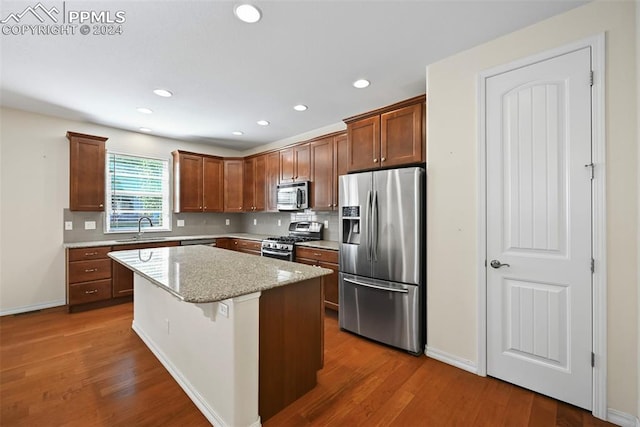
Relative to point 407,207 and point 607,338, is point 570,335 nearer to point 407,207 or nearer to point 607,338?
point 607,338

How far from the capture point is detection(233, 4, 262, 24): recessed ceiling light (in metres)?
1.76

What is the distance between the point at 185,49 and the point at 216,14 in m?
0.56

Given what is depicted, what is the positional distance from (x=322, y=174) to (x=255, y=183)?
1.72 metres

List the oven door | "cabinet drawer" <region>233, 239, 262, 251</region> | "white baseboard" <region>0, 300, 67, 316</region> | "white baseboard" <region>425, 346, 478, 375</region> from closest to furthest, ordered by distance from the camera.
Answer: "white baseboard" <region>425, 346, 478, 375</region>, "white baseboard" <region>0, 300, 67, 316</region>, the oven door, "cabinet drawer" <region>233, 239, 262, 251</region>

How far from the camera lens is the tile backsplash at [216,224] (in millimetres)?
4035

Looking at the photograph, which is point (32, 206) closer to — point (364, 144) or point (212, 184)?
point (212, 184)

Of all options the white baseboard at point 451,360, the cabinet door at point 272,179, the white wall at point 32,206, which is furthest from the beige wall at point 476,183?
the white wall at point 32,206

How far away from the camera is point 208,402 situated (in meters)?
1.75

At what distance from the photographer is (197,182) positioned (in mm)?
4953

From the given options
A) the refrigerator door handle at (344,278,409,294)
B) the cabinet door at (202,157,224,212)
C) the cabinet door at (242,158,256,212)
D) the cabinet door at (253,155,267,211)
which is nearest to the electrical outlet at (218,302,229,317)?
the refrigerator door handle at (344,278,409,294)

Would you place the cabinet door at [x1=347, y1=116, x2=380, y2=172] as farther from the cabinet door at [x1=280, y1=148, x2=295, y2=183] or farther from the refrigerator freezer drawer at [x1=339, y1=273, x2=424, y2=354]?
the cabinet door at [x1=280, y1=148, x2=295, y2=183]

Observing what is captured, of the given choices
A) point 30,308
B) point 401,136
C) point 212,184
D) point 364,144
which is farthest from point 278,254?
point 30,308

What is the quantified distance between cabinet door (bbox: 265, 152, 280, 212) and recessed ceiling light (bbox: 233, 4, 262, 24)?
9.46 feet

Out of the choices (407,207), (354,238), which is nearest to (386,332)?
(354,238)
